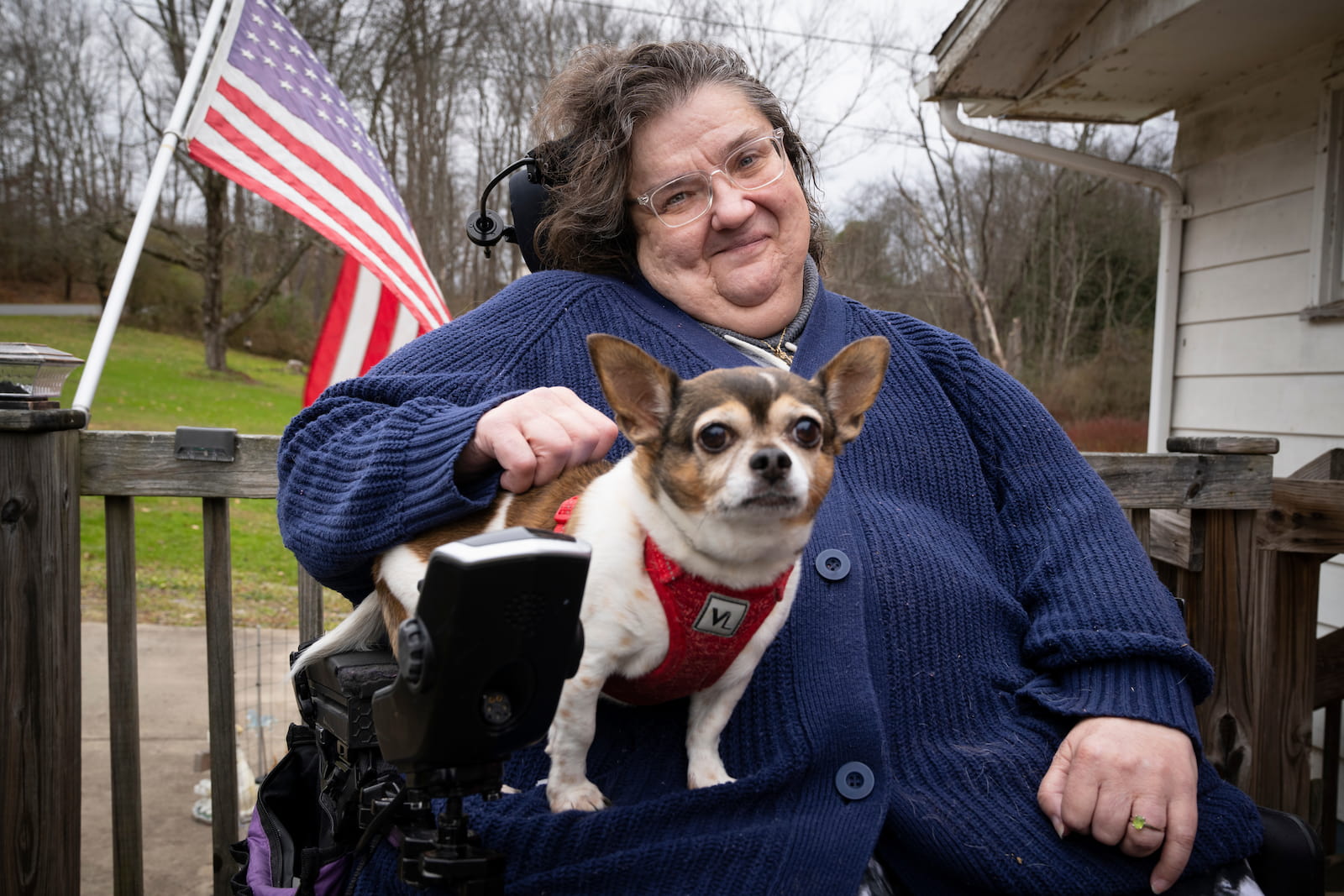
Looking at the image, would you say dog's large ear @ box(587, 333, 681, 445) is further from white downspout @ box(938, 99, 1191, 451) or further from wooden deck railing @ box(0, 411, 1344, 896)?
white downspout @ box(938, 99, 1191, 451)

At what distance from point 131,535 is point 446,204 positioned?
12.8 metres

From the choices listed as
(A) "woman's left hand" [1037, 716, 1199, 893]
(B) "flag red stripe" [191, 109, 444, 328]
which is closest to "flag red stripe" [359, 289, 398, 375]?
(B) "flag red stripe" [191, 109, 444, 328]

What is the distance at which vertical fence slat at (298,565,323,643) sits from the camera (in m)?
2.36

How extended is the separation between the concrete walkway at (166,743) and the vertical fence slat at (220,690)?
44 centimetres

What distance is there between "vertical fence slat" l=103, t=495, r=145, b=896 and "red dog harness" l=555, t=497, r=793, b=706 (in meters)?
1.51

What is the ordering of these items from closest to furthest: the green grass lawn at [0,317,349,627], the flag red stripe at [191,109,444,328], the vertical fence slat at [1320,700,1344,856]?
the vertical fence slat at [1320,700,1344,856], the flag red stripe at [191,109,444,328], the green grass lawn at [0,317,349,627]

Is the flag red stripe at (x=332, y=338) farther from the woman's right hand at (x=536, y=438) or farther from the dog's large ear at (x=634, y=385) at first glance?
the dog's large ear at (x=634, y=385)

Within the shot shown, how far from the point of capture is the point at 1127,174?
4.86 m

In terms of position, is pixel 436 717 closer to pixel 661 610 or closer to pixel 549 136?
pixel 661 610

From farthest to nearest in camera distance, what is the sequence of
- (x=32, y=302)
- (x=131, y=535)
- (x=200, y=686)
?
1. (x=32, y=302)
2. (x=200, y=686)
3. (x=131, y=535)

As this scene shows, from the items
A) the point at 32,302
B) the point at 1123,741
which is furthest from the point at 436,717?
the point at 32,302

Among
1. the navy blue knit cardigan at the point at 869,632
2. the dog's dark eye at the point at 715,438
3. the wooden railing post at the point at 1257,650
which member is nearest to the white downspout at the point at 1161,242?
the wooden railing post at the point at 1257,650

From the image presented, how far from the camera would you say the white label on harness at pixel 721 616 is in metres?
1.32

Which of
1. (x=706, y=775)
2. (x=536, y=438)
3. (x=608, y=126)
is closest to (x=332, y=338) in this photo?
(x=608, y=126)
